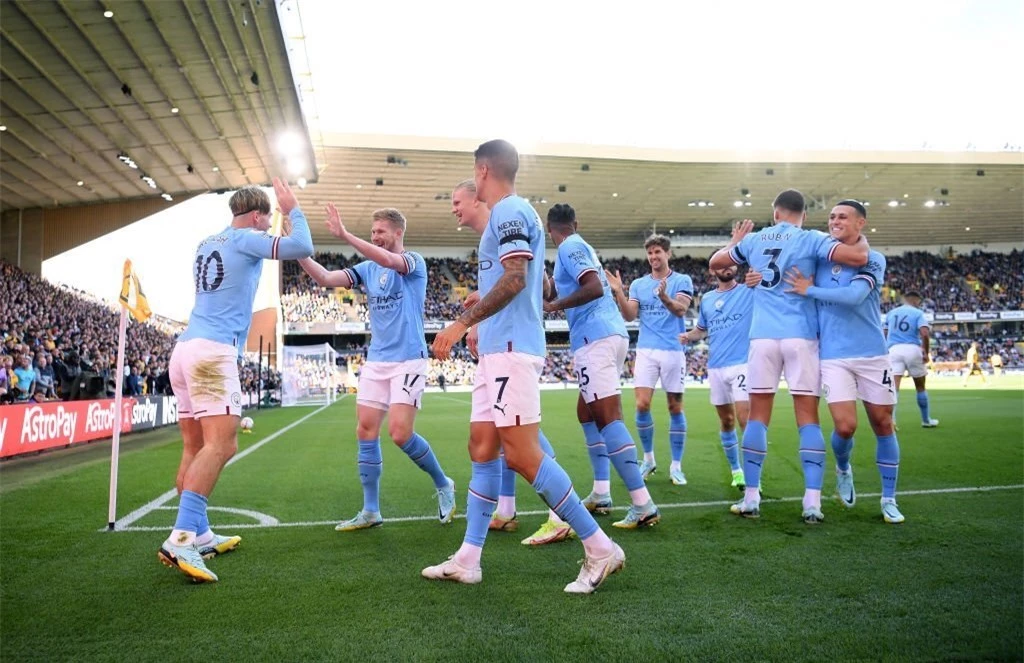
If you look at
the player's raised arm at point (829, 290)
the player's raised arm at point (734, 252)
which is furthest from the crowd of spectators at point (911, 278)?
the player's raised arm at point (829, 290)

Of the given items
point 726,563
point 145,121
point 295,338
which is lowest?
point 726,563

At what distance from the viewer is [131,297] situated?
5176 millimetres

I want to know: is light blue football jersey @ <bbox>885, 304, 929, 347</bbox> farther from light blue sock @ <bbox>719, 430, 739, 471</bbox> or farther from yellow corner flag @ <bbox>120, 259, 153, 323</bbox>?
yellow corner flag @ <bbox>120, 259, 153, 323</bbox>

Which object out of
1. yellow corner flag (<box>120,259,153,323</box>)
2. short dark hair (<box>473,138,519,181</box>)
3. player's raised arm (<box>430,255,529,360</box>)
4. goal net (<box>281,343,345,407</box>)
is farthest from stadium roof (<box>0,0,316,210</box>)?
player's raised arm (<box>430,255,529,360</box>)

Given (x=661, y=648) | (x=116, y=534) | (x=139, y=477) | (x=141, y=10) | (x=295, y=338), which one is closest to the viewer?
(x=661, y=648)

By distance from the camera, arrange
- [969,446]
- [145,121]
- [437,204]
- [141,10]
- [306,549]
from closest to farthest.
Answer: [306,549] → [969,446] → [141,10] → [145,121] → [437,204]

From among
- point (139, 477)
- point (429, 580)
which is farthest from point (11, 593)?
point (139, 477)

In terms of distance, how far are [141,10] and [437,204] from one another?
26098mm

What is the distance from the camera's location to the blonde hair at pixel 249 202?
13.4ft

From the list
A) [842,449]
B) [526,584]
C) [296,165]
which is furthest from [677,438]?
[296,165]

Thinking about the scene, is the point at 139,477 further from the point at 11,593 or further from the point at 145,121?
the point at 145,121

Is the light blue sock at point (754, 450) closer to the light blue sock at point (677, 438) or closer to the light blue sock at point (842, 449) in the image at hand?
the light blue sock at point (842, 449)

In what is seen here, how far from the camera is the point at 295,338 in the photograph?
51250 mm

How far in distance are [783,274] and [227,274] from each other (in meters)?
3.70
